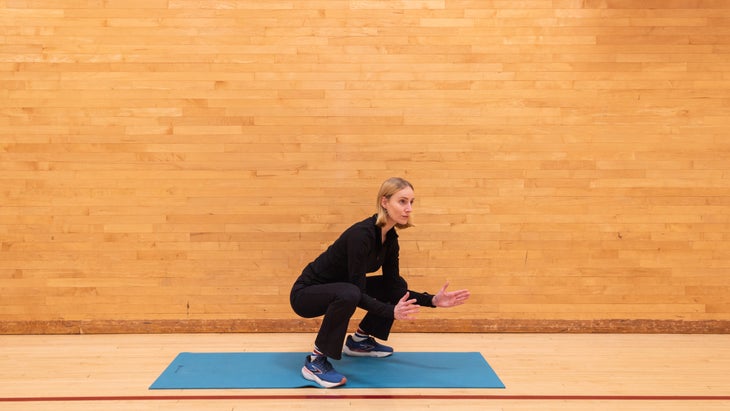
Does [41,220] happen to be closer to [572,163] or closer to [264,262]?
[264,262]

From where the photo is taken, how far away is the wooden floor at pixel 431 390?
8.94ft

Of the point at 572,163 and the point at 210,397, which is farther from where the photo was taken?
the point at 572,163

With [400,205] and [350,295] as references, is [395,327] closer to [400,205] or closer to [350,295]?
[350,295]

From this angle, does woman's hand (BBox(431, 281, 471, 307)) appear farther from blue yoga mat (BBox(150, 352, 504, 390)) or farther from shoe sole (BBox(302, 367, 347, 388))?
shoe sole (BBox(302, 367, 347, 388))

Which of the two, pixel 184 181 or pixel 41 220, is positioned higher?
pixel 184 181

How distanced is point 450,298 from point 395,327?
3.22ft

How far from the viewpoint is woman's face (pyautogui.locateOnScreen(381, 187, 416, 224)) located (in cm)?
303

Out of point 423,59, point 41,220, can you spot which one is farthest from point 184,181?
point 423,59

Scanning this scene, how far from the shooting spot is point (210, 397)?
9.11 feet

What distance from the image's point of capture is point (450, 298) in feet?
9.82

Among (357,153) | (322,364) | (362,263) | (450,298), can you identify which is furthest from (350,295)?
(357,153)

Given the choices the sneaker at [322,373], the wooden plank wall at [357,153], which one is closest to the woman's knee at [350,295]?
the sneaker at [322,373]

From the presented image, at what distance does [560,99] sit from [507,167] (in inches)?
22.1

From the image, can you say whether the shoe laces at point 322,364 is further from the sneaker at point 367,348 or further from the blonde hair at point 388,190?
the blonde hair at point 388,190
